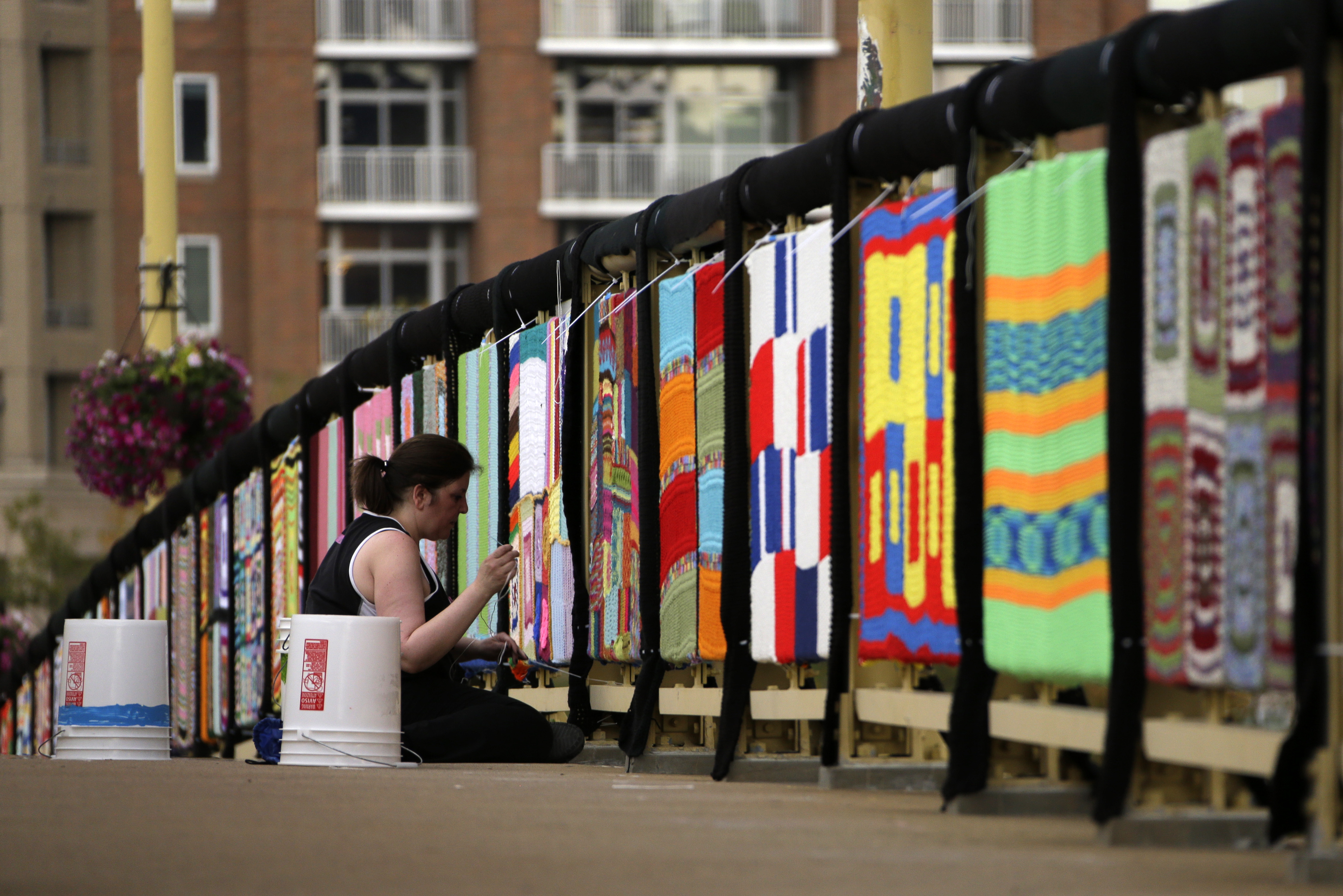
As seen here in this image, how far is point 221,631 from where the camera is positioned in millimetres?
15312

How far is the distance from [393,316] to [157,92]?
89.0 feet

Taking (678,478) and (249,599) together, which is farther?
(249,599)

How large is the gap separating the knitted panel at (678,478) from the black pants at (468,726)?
2.45 feet

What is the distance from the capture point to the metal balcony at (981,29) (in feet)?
147

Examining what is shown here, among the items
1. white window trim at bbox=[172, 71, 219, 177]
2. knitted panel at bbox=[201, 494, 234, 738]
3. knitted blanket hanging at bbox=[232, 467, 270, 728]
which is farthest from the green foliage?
knitted blanket hanging at bbox=[232, 467, 270, 728]


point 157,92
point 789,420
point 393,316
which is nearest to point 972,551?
point 789,420

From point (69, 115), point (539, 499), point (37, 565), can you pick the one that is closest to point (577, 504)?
point (539, 499)

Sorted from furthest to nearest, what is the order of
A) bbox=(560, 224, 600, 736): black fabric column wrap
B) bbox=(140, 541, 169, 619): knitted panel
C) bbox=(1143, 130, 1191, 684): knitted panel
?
bbox=(140, 541, 169, 619): knitted panel < bbox=(560, 224, 600, 736): black fabric column wrap < bbox=(1143, 130, 1191, 684): knitted panel

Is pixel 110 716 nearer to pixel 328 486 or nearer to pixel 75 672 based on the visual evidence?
pixel 75 672

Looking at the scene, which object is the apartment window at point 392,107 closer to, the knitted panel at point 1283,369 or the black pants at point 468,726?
the black pants at point 468,726

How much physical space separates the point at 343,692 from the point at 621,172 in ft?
123

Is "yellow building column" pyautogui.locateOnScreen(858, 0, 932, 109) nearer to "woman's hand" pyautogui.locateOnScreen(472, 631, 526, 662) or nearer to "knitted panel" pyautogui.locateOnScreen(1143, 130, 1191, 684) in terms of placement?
"woman's hand" pyautogui.locateOnScreen(472, 631, 526, 662)

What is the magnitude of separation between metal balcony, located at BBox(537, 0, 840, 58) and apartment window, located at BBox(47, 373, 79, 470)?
11788 millimetres

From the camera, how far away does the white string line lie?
20.6 feet
